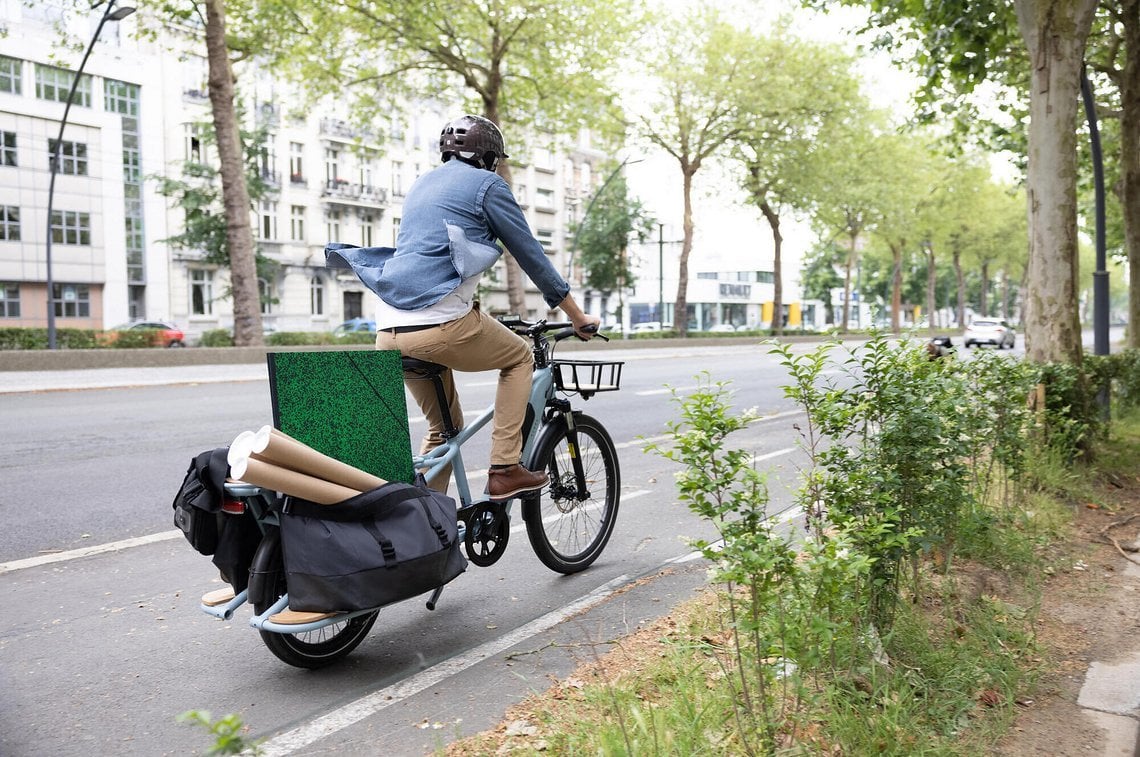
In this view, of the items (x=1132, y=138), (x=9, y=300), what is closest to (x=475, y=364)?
(x=1132, y=138)

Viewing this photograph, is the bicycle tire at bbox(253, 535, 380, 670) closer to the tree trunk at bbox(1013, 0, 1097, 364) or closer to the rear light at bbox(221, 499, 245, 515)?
the rear light at bbox(221, 499, 245, 515)

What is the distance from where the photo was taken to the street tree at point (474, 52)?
26.8 meters

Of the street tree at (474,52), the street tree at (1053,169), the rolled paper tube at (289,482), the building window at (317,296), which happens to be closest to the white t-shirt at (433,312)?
the rolled paper tube at (289,482)

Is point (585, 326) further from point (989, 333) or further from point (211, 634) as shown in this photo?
point (989, 333)

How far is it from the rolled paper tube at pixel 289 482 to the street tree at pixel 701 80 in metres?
36.2

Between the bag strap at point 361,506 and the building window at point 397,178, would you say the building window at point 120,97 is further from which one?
the bag strap at point 361,506

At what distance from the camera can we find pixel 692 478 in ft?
9.56

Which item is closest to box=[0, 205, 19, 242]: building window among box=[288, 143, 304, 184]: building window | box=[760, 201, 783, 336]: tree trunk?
box=[288, 143, 304, 184]: building window

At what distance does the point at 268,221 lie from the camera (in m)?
49.3

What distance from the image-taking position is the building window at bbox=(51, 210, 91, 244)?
41.3 m

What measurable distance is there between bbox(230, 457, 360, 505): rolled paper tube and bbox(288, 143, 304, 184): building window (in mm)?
50388

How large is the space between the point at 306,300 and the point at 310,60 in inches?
941

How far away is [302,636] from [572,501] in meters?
1.73

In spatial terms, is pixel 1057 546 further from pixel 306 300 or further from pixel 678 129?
pixel 306 300
